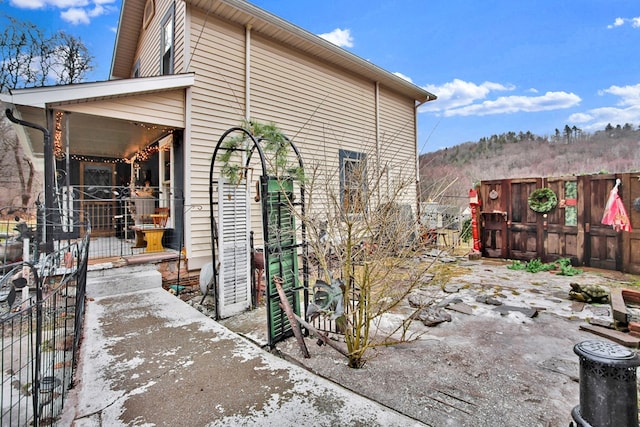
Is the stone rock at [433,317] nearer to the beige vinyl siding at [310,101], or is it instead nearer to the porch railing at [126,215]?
the beige vinyl siding at [310,101]

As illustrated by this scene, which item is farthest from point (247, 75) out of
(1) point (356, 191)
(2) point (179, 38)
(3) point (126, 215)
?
(1) point (356, 191)

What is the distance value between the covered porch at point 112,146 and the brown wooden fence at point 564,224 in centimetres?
813

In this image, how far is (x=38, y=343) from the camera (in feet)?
5.92

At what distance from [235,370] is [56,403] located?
4.81ft

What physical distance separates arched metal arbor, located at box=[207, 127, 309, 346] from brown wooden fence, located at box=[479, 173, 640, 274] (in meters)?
6.62

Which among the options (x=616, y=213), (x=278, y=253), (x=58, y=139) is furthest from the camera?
(x=58, y=139)

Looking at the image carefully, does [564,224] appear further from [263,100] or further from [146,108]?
[146,108]

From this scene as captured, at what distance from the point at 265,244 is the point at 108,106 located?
4332 mm

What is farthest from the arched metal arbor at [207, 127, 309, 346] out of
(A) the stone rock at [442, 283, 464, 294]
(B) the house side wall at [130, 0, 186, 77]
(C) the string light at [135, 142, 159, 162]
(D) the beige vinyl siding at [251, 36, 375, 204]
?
(C) the string light at [135, 142, 159, 162]

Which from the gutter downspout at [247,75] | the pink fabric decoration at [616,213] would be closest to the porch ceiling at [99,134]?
the gutter downspout at [247,75]

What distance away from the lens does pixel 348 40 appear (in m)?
40.1

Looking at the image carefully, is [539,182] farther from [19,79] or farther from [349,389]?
[19,79]

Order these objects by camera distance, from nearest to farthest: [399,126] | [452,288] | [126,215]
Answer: [452,288] → [126,215] → [399,126]

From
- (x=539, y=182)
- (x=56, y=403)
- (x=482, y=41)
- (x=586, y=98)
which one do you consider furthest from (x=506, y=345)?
(x=586, y=98)
